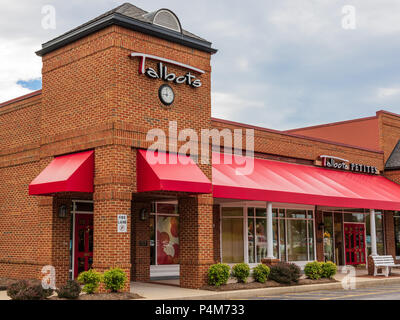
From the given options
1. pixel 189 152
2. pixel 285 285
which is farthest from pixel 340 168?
pixel 189 152

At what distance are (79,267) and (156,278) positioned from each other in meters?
3.47

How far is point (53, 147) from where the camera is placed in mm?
18172

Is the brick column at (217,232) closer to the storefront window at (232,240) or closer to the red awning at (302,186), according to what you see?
the storefront window at (232,240)

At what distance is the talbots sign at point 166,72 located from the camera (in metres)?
16.9

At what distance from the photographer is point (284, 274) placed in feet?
62.4

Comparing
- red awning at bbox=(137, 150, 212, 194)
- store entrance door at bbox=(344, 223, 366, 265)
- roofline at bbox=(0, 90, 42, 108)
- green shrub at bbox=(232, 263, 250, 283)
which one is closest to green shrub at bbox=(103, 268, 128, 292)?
red awning at bbox=(137, 150, 212, 194)

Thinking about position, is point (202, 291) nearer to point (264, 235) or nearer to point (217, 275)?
point (217, 275)

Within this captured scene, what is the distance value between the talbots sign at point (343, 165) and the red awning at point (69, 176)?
46.3 ft

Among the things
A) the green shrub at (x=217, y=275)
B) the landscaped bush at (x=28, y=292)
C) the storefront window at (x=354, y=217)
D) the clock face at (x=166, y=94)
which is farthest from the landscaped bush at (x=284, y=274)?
the storefront window at (x=354, y=217)

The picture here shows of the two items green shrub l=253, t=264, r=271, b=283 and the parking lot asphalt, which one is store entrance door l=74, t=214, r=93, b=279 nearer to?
green shrub l=253, t=264, r=271, b=283

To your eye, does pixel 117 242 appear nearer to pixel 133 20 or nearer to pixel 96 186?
pixel 96 186

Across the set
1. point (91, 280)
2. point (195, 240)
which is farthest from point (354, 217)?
point (91, 280)

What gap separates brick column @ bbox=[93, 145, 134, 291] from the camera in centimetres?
1561

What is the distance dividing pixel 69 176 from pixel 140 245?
231 inches
